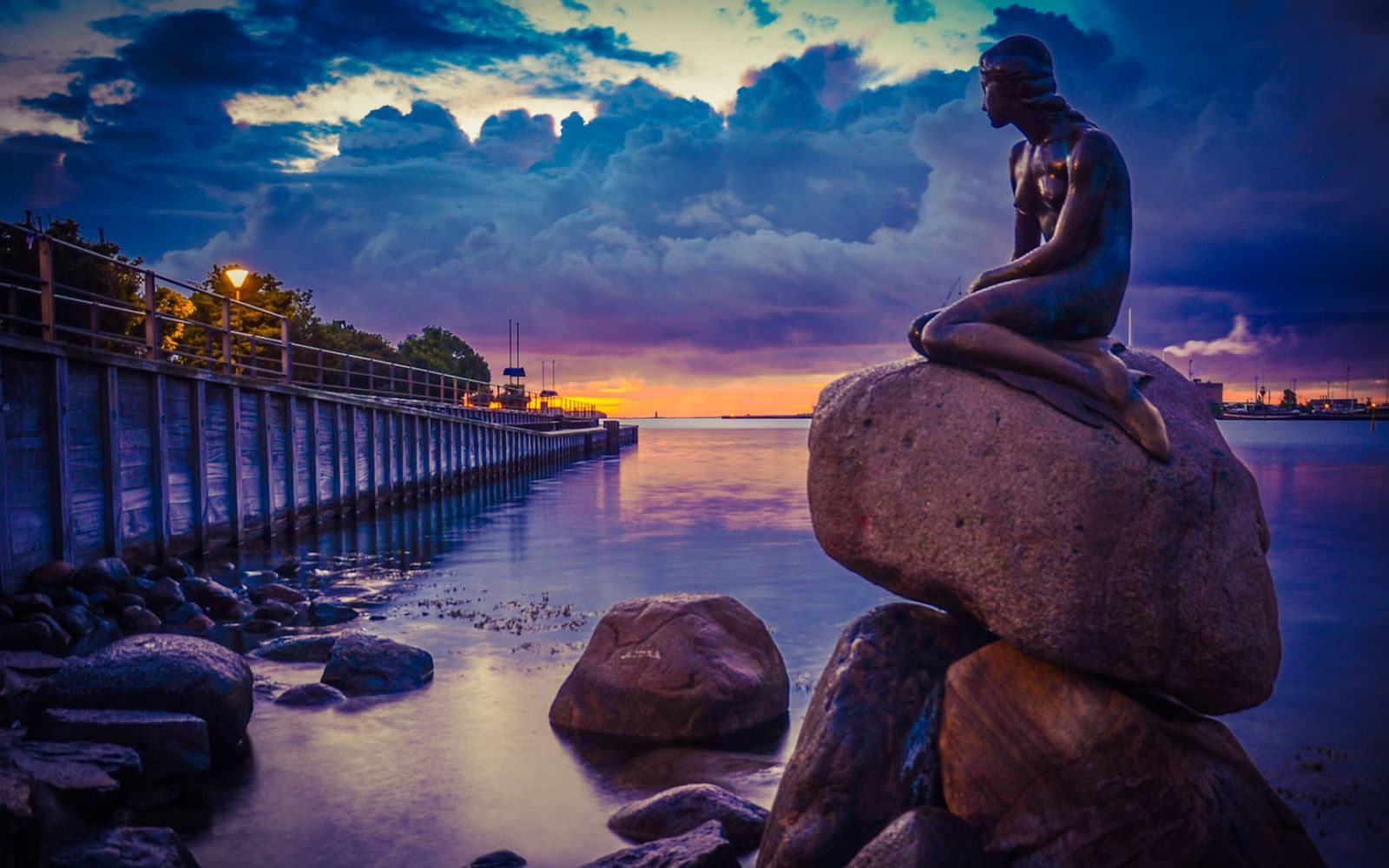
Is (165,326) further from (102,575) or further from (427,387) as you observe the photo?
(102,575)

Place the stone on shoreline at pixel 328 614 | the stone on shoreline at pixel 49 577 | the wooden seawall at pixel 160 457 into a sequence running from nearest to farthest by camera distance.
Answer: the stone on shoreline at pixel 49 577 → the wooden seawall at pixel 160 457 → the stone on shoreline at pixel 328 614

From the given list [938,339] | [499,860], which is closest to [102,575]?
[499,860]

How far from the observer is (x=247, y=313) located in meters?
60.2

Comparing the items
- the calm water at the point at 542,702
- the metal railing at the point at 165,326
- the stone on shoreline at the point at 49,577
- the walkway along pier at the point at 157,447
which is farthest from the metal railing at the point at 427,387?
the stone on shoreline at the point at 49,577

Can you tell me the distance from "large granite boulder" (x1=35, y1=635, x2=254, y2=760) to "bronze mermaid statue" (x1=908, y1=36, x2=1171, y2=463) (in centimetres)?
673

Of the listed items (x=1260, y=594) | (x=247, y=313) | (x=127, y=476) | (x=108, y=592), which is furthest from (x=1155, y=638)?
(x=247, y=313)

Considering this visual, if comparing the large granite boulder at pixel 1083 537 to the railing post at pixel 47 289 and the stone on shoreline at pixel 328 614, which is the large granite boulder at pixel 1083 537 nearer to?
the stone on shoreline at pixel 328 614

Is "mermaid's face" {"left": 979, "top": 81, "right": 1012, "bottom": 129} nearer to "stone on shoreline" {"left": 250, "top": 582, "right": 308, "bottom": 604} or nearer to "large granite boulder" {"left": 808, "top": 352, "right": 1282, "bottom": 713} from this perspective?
"large granite boulder" {"left": 808, "top": 352, "right": 1282, "bottom": 713}

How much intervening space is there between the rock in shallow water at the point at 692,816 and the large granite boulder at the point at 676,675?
1.76 m

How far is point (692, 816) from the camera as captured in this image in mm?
7566

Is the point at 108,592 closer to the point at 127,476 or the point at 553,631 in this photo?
the point at 127,476

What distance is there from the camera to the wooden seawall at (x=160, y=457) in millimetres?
14656

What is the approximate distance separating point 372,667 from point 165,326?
1971 inches

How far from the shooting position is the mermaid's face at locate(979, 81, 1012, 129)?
6973mm
